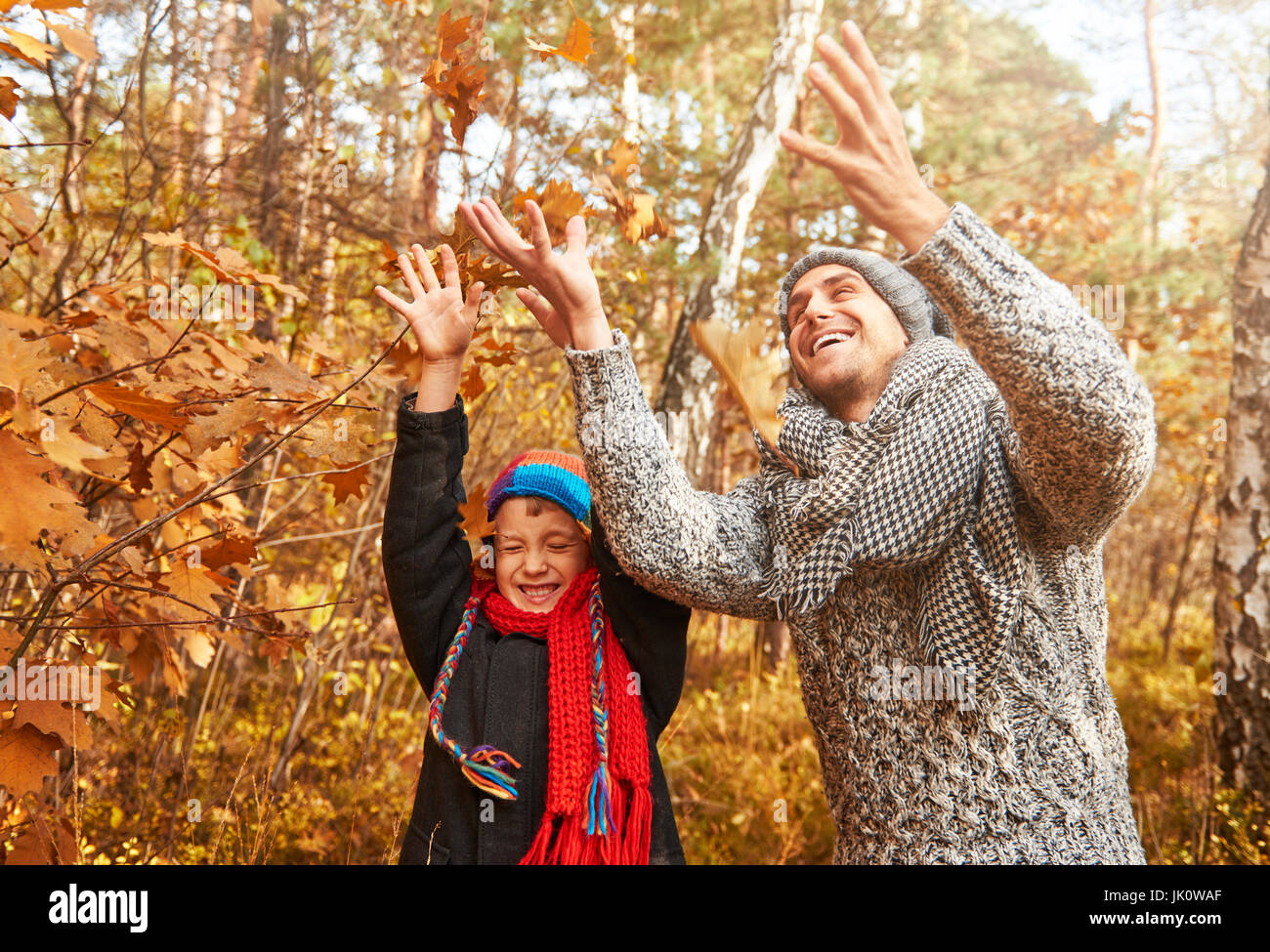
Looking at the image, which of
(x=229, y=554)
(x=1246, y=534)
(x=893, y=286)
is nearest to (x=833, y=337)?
(x=893, y=286)

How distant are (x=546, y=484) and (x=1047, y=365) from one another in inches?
35.1

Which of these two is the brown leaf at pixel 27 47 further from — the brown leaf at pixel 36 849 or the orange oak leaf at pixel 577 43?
the brown leaf at pixel 36 849

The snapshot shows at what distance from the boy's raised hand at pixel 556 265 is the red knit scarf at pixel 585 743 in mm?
511

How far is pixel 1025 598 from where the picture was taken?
136 centimetres

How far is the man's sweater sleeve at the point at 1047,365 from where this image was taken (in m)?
1.14

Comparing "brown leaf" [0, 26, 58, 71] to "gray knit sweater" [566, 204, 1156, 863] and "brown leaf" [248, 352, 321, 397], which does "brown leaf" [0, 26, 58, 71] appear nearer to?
"brown leaf" [248, 352, 321, 397]

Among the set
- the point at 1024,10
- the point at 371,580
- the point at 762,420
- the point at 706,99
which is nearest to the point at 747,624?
the point at 371,580

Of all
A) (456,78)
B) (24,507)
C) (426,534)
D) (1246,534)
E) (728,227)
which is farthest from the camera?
(728,227)

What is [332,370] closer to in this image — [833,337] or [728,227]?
[833,337]

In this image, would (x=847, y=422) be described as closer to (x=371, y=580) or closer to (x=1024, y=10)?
(x=371, y=580)

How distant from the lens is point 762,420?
5.48ft

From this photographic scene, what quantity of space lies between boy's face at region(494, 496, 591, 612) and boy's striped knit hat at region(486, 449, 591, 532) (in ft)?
0.07

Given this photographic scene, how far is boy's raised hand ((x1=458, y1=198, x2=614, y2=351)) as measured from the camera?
1330mm
